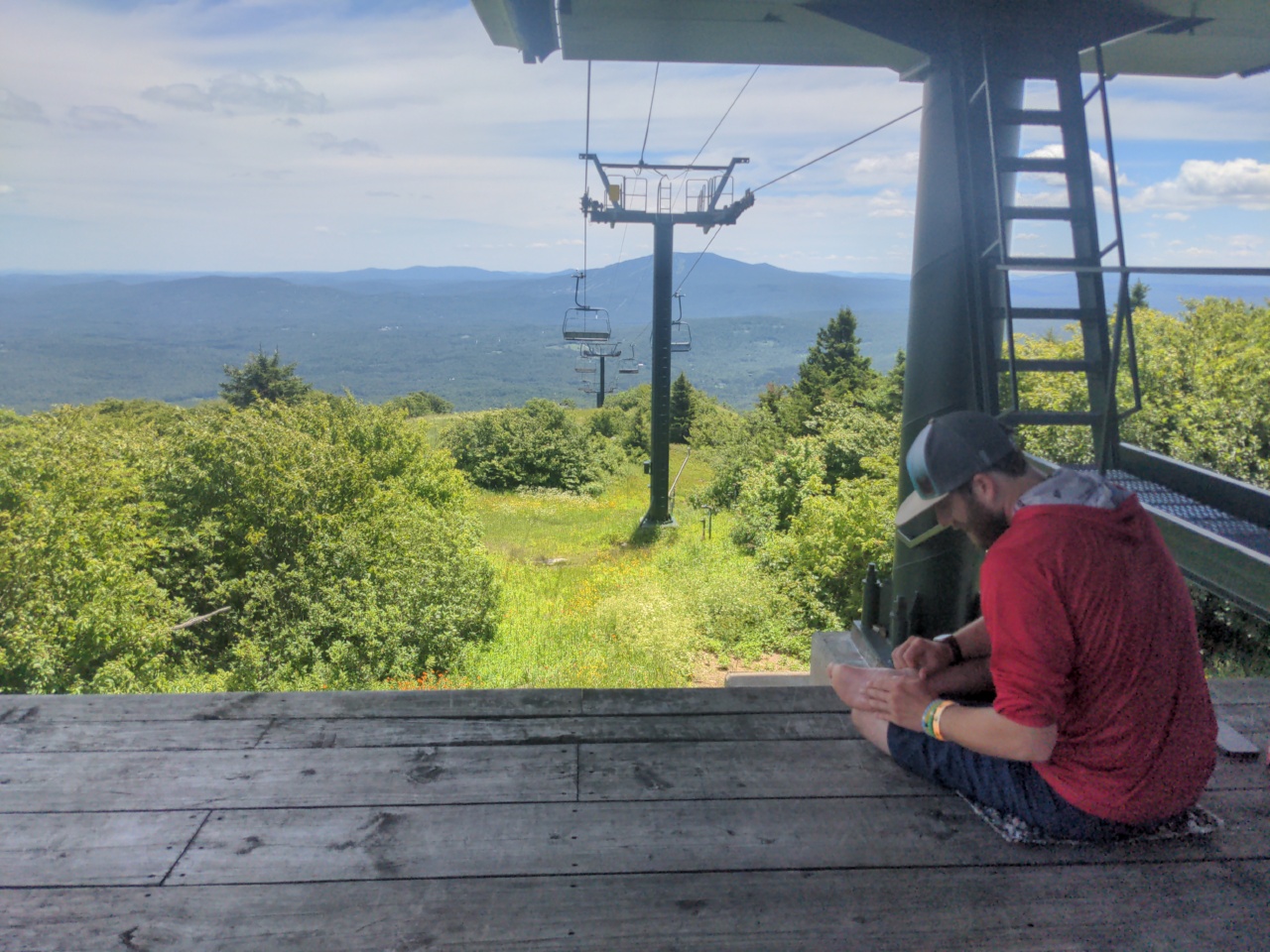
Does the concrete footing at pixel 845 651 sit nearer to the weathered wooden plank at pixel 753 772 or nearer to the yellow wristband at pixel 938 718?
the weathered wooden plank at pixel 753 772

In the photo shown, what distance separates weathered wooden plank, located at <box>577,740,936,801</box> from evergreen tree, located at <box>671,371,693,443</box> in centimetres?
4944

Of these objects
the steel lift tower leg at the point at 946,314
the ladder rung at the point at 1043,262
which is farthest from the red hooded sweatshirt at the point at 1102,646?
the steel lift tower leg at the point at 946,314

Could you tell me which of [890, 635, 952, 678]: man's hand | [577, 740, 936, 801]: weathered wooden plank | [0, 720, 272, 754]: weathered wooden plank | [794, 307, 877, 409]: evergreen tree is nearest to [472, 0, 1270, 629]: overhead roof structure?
[890, 635, 952, 678]: man's hand

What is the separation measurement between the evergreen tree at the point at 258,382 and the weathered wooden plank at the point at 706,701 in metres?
44.5

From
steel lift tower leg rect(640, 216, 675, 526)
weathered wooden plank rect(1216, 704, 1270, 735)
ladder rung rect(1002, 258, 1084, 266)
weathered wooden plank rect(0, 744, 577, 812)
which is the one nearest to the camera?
weathered wooden plank rect(0, 744, 577, 812)

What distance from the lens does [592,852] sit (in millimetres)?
1771

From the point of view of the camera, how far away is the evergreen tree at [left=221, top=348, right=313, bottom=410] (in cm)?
4353

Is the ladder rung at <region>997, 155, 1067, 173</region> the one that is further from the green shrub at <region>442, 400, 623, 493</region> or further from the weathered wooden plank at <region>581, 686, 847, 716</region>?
the green shrub at <region>442, 400, 623, 493</region>

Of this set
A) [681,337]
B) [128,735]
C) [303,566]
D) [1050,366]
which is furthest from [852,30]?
[681,337]

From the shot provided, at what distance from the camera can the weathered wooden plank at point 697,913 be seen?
59.8 inches

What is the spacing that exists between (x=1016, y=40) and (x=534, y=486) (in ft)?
133

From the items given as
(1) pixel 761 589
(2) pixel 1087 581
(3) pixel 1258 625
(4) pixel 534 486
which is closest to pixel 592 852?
(2) pixel 1087 581

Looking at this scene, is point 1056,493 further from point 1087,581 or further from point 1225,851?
point 1225,851

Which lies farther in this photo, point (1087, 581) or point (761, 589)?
point (761, 589)
